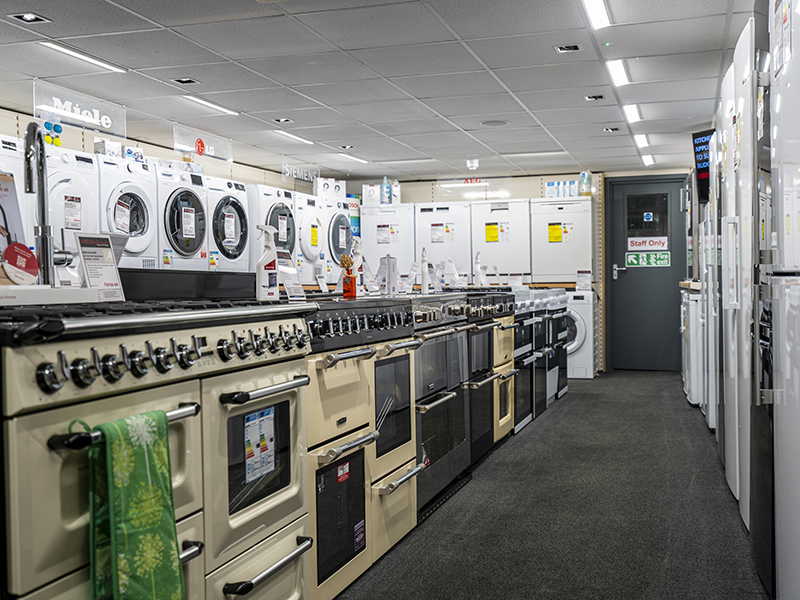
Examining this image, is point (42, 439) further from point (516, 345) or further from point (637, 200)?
point (637, 200)

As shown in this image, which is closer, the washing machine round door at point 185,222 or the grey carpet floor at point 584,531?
the grey carpet floor at point 584,531

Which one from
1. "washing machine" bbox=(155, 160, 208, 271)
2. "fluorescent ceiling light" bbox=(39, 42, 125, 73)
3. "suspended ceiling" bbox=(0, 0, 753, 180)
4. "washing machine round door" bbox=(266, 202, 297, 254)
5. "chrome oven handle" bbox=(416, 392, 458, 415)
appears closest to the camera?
"chrome oven handle" bbox=(416, 392, 458, 415)

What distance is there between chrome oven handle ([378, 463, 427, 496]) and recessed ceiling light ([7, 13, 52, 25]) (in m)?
3.10

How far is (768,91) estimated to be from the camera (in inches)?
85.9

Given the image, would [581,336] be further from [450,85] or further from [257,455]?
[257,455]

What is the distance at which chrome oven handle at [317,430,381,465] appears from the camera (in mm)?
2305

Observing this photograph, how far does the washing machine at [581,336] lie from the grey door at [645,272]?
982 millimetres

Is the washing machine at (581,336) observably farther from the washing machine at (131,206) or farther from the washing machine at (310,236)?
the washing machine at (131,206)

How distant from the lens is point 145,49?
4.35 meters

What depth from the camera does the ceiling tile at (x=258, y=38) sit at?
156 inches

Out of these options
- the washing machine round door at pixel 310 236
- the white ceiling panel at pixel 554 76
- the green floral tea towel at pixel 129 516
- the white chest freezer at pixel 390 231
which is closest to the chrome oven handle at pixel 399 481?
the green floral tea towel at pixel 129 516

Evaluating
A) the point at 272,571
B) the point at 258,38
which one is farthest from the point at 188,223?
the point at 272,571

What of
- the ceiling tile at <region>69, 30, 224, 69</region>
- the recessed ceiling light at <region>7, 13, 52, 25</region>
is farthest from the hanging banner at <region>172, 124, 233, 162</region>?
the recessed ceiling light at <region>7, 13, 52, 25</region>

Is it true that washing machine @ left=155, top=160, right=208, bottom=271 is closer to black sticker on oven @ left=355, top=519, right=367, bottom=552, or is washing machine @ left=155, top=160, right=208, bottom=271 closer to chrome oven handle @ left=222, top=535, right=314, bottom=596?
black sticker on oven @ left=355, top=519, right=367, bottom=552
